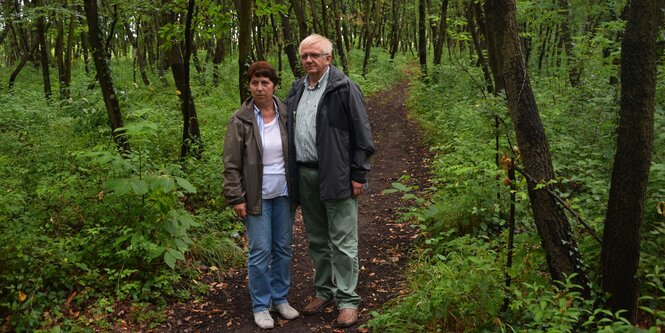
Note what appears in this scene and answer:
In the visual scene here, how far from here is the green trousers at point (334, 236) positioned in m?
4.04

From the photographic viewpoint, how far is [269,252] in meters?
4.12

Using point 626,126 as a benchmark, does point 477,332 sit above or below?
below

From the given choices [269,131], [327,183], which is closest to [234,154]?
[269,131]

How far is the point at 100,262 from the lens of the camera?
4742 millimetres

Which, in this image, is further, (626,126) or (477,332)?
(477,332)

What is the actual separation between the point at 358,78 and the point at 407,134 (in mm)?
6749

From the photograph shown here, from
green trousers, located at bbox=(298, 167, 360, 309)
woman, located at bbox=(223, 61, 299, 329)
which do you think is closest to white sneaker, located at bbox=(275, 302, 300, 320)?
woman, located at bbox=(223, 61, 299, 329)

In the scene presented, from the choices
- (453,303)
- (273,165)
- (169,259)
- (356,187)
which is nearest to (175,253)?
(169,259)

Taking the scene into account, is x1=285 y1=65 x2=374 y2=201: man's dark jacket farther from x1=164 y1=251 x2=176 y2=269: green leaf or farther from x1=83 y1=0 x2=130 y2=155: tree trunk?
x1=83 y1=0 x2=130 y2=155: tree trunk

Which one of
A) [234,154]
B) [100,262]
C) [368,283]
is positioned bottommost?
[368,283]

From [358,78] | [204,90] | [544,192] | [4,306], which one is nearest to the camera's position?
[544,192]

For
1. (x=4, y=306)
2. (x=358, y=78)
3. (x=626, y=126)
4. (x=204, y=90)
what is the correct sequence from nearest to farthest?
1. (x=626, y=126)
2. (x=4, y=306)
3. (x=204, y=90)
4. (x=358, y=78)

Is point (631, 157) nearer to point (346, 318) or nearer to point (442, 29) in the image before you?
point (346, 318)

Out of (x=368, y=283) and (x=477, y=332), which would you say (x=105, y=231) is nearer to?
(x=368, y=283)
